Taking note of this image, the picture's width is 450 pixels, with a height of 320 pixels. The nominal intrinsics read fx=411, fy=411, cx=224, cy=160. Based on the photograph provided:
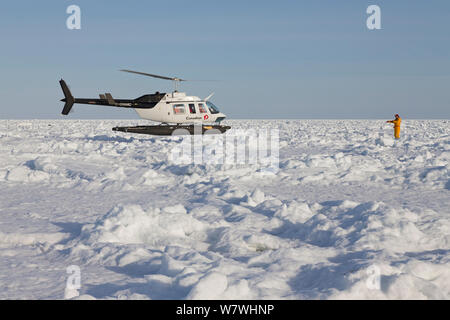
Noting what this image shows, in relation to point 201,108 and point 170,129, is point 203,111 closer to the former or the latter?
point 201,108

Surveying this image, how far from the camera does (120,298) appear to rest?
3.18 metres

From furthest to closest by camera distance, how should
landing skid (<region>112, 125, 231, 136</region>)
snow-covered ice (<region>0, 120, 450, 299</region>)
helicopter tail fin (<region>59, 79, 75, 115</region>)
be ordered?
helicopter tail fin (<region>59, 79, 75, 115</region>) → landing skid (<region>112, 125, 231, 136</region>) → snow-covered ice (<region>0, 120, 450, 299</region>)

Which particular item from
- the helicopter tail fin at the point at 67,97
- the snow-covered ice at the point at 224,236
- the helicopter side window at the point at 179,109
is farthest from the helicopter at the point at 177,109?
the snow-covered ice at the point at 224,236

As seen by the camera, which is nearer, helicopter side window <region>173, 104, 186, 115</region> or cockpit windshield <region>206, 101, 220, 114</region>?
helicopter side window <region>173, 104, 186, 115</region>

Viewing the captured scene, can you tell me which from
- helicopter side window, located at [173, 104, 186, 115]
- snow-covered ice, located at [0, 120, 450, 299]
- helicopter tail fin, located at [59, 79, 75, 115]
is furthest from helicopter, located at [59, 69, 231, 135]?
snow-covered ice, located at [0, 120, 450, 299]

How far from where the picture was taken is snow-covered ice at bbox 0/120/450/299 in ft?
11.0

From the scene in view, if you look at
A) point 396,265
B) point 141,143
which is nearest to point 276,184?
point 396,265

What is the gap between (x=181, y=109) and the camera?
16906mm

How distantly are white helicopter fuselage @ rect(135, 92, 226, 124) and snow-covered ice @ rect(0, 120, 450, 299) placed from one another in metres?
7.31

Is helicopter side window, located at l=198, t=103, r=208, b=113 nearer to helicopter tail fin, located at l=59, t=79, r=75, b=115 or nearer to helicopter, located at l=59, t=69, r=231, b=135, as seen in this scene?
helicopter, located at l=59, t=69, r=231, b=135

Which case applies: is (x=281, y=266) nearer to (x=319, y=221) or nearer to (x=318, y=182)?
(x=319, y=221)

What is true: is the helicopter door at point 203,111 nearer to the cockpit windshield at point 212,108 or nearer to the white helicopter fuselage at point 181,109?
the white helicopter fuselage at point 181,109

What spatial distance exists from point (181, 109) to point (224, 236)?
40.8 feet
